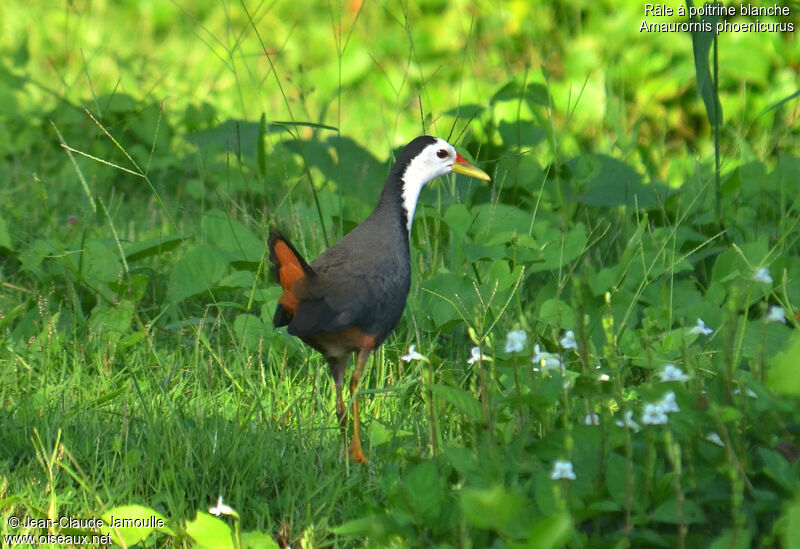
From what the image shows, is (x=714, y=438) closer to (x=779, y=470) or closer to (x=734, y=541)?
(x=779, y=470)

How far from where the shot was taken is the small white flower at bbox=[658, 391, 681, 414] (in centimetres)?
190

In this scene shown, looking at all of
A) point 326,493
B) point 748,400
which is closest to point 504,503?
point 748,400

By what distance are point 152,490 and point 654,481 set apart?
1.14m

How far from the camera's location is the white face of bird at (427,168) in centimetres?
306

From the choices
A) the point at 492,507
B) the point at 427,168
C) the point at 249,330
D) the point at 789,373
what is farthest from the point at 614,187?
the point at 492,507

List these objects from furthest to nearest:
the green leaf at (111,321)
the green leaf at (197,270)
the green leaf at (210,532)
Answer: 1. the green leaf at (197,270)
2. the green leaf at (111,321)
3. the green leaf at (210,532)

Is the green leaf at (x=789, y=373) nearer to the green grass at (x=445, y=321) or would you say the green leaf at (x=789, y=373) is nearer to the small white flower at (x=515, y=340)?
the green grass at (x=445, y=321)

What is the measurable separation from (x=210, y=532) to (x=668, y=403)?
87cm

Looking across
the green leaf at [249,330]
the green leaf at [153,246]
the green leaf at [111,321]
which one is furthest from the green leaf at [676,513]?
the green leaf at [153,246]

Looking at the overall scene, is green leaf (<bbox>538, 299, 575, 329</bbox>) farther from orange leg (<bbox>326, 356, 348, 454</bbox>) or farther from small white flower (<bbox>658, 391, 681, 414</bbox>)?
small white flower (<bbox>658, 391, 681, 414</bbox>)

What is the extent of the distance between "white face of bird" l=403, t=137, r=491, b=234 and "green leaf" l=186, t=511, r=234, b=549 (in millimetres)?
1269

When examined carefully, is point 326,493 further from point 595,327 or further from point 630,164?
point 630,164

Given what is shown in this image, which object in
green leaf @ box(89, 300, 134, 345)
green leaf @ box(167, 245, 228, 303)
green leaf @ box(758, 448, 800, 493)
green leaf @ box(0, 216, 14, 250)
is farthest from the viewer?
green leaf @ box(0, 216, 14, 250)

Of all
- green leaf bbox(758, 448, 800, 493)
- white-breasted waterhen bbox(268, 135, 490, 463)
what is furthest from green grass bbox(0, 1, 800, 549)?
white-breasted waterhen bbox(268, 135, 490, 463)
